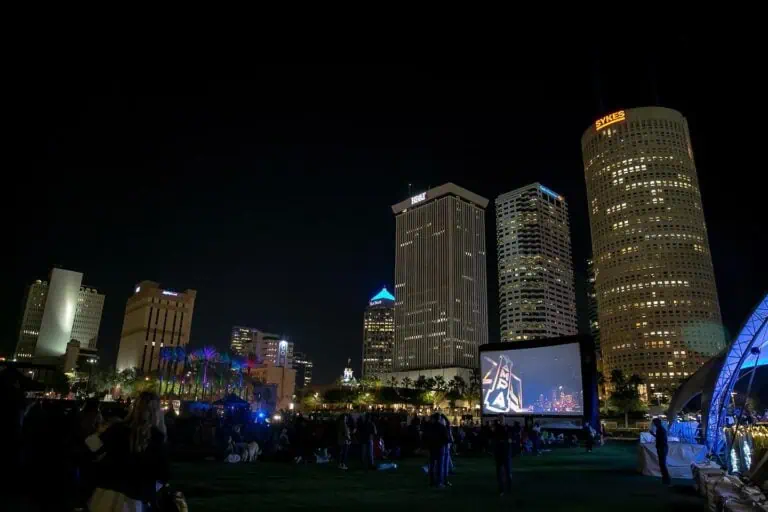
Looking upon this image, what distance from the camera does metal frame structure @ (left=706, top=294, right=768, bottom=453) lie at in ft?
51.8

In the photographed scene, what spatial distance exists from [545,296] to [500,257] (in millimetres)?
23247

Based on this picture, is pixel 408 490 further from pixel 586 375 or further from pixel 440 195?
pixel 440 195

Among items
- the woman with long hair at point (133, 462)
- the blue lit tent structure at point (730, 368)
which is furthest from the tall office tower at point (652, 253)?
the woman with long hair at point (133, 462)

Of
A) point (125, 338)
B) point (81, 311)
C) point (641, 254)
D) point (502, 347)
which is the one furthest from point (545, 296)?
point (81, 311)

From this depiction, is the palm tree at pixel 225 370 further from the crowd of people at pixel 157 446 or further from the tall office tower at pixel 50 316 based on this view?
the crowd of people at pixel 157 446

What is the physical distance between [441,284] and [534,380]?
137781 mm

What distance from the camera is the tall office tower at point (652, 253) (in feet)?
410

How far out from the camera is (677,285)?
411ft

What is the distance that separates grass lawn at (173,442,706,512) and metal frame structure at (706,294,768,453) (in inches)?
145

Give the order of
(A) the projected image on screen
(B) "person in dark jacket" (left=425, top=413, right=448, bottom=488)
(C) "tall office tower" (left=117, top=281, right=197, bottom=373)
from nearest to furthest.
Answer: (B) "person in dark jacket" (left=425, top=413, right=448, bottom=488) < (A) the projected image on screen < (C) "tall office tower" (left=117, top=281, right=197, bottom=373)

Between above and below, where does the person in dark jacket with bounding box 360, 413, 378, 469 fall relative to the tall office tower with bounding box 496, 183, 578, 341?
below

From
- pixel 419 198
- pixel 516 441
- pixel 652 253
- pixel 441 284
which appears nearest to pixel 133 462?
pixel 516 441

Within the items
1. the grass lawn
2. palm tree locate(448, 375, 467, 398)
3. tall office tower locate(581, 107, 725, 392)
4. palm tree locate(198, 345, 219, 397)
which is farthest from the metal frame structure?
tall office tower locate(581, 107, 725, 392)

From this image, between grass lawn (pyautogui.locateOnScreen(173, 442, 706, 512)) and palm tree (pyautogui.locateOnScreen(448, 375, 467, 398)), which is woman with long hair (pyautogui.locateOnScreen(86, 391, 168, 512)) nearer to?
grass lawn (pyautogui.locateOnScreen(173, 442, 706, 512))
